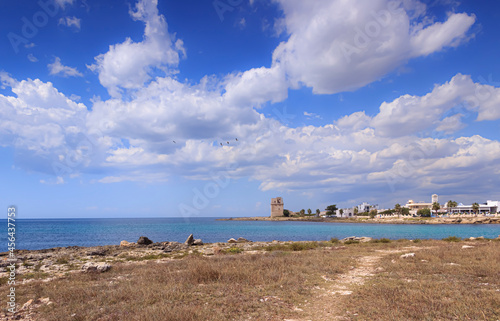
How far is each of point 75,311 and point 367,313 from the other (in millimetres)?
9282

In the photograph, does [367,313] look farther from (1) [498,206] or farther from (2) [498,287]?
(1) [498,206]

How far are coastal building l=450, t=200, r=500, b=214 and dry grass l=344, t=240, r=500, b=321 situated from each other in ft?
661

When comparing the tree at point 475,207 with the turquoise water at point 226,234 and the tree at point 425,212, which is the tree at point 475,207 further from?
the turquoise water at point 226,234

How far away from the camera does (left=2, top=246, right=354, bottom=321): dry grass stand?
341 inches

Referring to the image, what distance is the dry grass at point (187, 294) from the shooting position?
8.66m

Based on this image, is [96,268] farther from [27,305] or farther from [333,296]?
[333,296]

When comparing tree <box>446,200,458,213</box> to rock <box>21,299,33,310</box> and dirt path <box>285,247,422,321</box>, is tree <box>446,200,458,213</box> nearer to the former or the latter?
dirt path <box>285,247,422,321</box>

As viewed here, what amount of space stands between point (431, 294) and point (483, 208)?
213 m

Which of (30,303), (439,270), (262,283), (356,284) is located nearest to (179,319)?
(262,283)


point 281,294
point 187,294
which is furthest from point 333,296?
point 187,294

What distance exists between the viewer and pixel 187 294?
1059cm

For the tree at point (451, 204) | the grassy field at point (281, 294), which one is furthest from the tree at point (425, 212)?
the grassy field at point (281, 294)

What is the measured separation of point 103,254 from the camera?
2973 cm

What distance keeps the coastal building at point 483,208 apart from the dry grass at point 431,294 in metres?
202
